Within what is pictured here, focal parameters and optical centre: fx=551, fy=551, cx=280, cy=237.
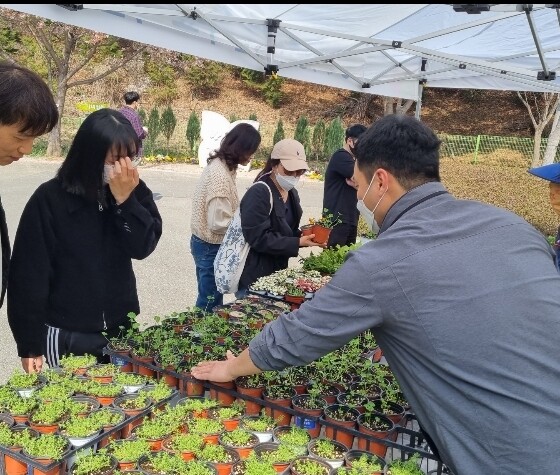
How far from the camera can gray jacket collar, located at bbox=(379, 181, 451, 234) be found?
1622 mm

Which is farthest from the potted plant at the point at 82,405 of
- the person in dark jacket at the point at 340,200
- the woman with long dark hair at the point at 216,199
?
the person in dark jacket at the point at 340,200

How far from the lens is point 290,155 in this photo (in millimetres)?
3648

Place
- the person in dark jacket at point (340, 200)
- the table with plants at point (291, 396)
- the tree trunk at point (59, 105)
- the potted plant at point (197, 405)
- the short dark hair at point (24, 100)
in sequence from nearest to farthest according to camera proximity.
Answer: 1. the short dark hair at point (24, 100)
2. the table with plants at point (291, 396)
3. the potted plant at point (197, 405)
4. the person in dark jacket at point (340, 200)
5. the tree trunk at point (59, 105)

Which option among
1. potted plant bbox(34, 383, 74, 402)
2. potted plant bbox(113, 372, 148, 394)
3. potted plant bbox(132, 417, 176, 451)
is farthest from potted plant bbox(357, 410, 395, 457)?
potted plant bbox(34, 383, 74, 402)

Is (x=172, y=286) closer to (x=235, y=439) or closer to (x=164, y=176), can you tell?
(x=235, y=439)

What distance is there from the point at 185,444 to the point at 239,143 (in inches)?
96.4

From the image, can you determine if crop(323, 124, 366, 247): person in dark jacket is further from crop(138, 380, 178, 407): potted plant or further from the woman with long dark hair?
crop(138, 380, 178, 407): potted plant

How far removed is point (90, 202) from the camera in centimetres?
241

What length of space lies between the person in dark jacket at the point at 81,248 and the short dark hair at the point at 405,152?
111 cm

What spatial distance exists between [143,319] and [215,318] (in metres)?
2.74

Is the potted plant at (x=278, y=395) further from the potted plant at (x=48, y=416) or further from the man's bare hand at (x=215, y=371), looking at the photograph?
the potted plant at (x=48, y=416)

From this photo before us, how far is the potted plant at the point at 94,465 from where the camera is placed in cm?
166

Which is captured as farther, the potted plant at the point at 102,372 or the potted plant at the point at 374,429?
the potted plant at the point at 102,372

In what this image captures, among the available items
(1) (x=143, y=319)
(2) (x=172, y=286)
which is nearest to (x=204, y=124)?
(2) (x=172, y=286)
